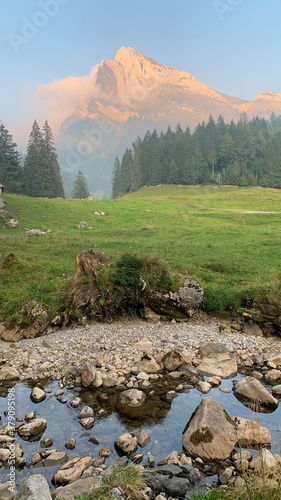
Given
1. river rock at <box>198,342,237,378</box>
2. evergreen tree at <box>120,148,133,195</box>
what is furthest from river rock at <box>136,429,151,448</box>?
evergreen tree at <box>120,148,133,195</box>

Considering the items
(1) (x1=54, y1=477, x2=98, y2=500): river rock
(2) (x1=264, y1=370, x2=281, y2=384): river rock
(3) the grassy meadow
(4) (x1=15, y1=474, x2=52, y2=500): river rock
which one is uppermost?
(3) the grassy meadow

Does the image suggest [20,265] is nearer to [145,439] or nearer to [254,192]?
[145,439]

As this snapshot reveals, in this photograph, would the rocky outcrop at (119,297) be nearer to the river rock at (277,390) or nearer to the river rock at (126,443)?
the river rock at (277,390)

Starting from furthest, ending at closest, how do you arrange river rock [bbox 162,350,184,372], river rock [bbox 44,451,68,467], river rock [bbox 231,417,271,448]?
1. river rock [bbox 162,350,184,372]
2. river rock [bbox 231,417,271,448]
3. river rock [bbox 44,451,68,467]

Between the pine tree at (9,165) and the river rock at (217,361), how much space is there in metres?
69.8

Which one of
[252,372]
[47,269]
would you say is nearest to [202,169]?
[47,269]

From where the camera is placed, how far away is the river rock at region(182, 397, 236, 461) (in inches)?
288

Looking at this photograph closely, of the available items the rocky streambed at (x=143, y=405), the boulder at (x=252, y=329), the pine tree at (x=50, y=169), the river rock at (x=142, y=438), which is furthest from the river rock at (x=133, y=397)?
the pine tree at (x=50, y=169)

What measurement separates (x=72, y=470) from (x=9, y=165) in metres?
76.2

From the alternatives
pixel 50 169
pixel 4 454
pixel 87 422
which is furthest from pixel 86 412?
pixel 50 169

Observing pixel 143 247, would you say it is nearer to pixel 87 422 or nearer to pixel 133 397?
pixel 133 397

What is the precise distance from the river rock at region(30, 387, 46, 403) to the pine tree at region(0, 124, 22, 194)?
6904 centimetres

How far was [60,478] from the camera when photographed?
655 cm

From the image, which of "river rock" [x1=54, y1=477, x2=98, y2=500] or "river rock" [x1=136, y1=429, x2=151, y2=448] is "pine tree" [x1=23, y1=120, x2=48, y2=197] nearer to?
"river rock" [x1=136, y1=429, x2=151, y2=448]
